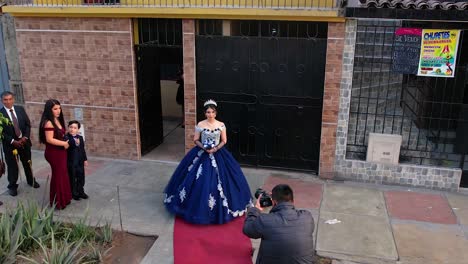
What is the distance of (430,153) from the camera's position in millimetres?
7465

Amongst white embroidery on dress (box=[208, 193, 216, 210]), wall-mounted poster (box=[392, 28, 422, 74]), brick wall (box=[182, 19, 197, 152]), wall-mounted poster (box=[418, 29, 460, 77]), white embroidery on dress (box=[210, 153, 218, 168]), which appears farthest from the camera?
brick wall (box=[182, 19, 197, 152])

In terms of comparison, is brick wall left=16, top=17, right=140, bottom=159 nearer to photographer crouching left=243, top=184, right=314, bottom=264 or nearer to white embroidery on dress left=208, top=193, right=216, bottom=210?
white embroidery on dress left=208, top=193, right=216, bottom=210

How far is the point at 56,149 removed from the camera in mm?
6129

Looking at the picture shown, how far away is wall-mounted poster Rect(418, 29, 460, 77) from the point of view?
667 centimetres

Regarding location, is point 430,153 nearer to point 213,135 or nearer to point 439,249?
point 439,249

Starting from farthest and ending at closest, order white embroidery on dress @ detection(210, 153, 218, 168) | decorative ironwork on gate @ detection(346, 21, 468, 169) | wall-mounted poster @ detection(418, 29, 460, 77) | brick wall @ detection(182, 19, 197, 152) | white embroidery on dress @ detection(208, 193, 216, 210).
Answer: brick wall @ detection(182, 19, 197, 152)
decorative ironwork on gate @ detection(346, 21, 468, 169)
wall-mounted poster @ detection(418, 29, 460, 77)
white embroidery on dress @ detection(210, 153, 218, 168)
white embroidery on dress @ detection(208, 193, 216, 210)

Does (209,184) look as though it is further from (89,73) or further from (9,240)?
(89,73)

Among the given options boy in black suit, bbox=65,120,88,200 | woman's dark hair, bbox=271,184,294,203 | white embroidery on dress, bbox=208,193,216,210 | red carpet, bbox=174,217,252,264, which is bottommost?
red carpet, bbox=174,217,252,264

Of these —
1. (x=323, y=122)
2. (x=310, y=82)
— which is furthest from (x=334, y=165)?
(x=310, y=82)

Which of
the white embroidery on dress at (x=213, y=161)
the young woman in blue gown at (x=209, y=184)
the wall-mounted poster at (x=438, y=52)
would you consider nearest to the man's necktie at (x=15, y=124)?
the young woman in blue gown at (x=209, y=184)

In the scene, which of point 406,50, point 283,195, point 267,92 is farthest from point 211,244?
point 406,50

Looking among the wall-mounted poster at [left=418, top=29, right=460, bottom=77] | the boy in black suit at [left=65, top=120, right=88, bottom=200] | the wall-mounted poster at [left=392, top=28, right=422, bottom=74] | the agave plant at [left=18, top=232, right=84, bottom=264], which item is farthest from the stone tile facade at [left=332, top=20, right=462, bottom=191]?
the agave plant at [left=18, top=232, right=84, bottom=264]

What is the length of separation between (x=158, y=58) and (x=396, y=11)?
477 cm

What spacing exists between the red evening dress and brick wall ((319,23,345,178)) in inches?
164
